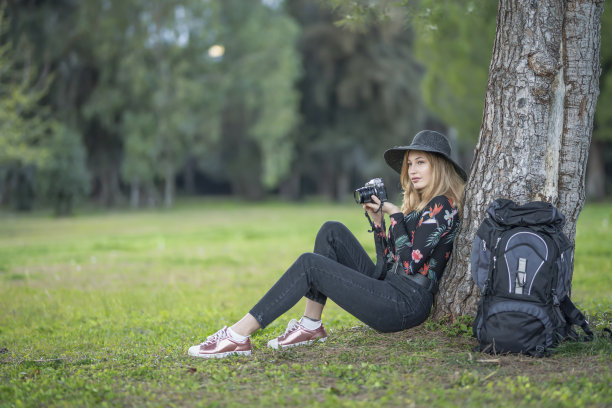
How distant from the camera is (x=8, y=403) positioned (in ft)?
10.8

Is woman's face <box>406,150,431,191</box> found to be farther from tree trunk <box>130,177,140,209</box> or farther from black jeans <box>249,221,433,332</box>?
tree trunk <box>130,177,140,209</box>

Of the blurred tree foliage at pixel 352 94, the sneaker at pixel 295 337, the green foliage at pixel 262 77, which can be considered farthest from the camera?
the blurred tree foliage at pixel 352 94

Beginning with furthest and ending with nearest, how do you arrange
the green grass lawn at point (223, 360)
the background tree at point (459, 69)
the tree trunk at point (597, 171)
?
the tree trunk at point (597, 171) < the background tree at point (459, 69) < the green grass lawn at point (223, 360)

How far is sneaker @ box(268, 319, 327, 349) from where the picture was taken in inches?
174

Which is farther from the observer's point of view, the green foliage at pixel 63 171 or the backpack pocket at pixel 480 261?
the green foliage at pixel 63 171

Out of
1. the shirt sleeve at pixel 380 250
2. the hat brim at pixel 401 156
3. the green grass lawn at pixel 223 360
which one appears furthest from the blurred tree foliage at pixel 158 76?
the shirt sleeve at pixel 380 250

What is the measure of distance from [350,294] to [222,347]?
3.19 feet

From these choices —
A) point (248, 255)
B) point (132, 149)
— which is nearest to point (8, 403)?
point (248, 255)

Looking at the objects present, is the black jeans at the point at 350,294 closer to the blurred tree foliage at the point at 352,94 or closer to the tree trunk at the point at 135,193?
the tree trunk at the point at 135,193

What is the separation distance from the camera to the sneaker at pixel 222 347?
4.12 meters

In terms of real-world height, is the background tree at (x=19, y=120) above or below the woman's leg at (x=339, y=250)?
above

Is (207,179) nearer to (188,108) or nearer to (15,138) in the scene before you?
(188,108)

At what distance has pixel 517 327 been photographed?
3691 mm

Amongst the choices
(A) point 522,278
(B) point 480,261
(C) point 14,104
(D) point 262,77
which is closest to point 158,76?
(D) point 262,77
